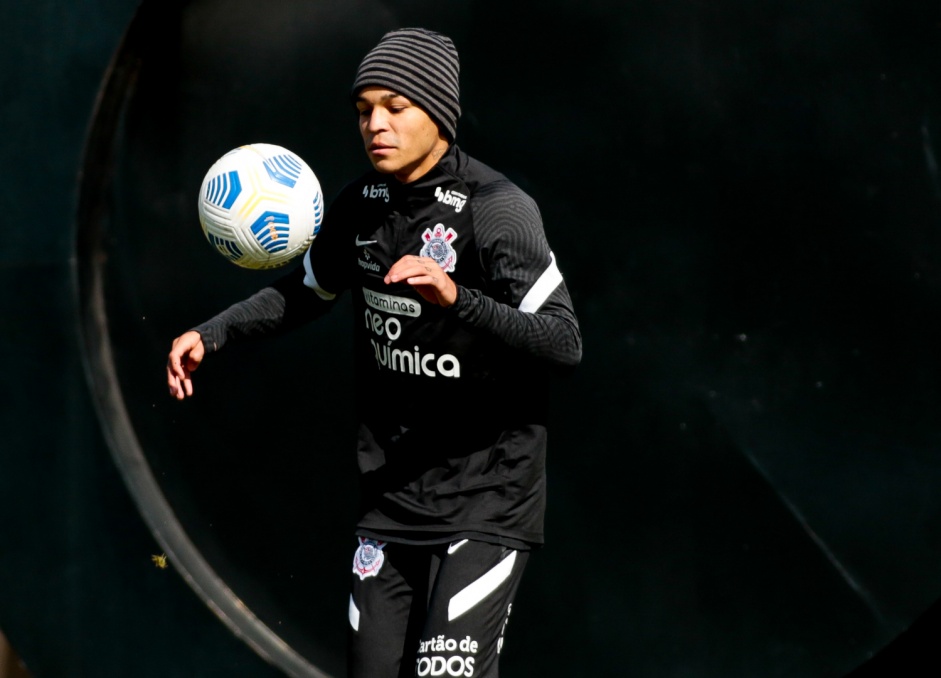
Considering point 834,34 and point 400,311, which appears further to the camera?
point 834,34

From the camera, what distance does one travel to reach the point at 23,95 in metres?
4.94

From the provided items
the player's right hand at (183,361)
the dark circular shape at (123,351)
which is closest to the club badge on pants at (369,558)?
the player's right hand at (183,361)

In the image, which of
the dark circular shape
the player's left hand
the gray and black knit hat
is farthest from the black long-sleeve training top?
A: the dark circular shape

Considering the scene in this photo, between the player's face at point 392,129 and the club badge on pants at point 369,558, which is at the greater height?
the player's face at point 392,129

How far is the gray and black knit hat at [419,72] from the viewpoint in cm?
347

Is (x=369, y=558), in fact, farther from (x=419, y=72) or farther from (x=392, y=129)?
(x=419, y=72)

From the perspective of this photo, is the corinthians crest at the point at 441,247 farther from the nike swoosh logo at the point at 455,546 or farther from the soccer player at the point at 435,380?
the nike swoosh logo at the point at 455,546

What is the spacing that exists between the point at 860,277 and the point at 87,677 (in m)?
3.07

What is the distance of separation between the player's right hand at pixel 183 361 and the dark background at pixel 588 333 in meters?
1.33

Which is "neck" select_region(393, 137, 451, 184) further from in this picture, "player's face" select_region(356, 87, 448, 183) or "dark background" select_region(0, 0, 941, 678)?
"dark background" select_region(0, 0, 941, 678)

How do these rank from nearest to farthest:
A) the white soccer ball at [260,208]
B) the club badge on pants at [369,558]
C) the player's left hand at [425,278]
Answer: the player's left hand at [425,278]
the club badge on pants at [369,558]
the white soccer ball at [260,208]

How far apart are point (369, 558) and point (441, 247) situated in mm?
846

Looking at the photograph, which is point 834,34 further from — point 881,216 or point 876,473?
point 876,473

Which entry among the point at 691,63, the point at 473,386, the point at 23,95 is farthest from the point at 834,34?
the point at 23,95
